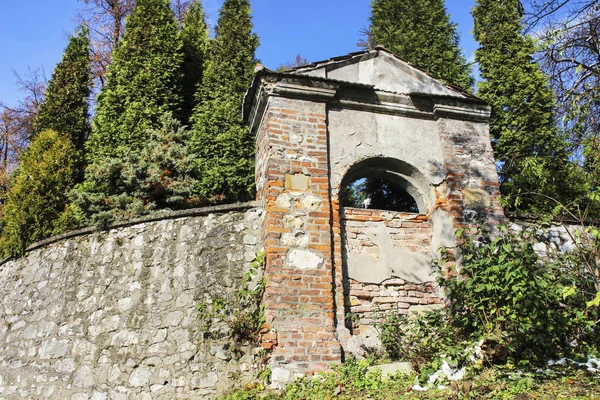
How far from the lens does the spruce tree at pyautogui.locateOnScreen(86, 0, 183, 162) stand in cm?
1015

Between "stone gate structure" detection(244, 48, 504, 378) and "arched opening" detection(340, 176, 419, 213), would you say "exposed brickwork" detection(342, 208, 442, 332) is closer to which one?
"stone gate structure" detection(244, 48, 504, 378)

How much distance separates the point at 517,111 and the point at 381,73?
4225 millimetres

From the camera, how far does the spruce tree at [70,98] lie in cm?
1097

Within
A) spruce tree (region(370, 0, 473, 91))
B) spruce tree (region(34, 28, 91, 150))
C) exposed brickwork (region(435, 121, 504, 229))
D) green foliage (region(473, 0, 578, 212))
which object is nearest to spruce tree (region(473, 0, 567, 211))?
green foliage (region(473, 0, 578, 212))

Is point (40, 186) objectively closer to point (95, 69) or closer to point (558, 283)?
point (558, 283)

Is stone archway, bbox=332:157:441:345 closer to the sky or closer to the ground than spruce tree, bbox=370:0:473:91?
closer to the ground

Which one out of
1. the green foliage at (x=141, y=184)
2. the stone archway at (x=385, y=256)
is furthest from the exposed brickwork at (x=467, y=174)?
the green foliage at (x=141, y=184)

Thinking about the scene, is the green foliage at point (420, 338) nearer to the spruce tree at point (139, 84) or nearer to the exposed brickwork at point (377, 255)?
the exposed brickwork at point (377, 255)

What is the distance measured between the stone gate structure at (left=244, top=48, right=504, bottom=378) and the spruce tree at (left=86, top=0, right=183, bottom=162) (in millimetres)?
4278

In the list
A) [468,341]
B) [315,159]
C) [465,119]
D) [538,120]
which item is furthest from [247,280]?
[538,120]

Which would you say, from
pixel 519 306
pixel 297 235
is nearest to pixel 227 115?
pixel 297 235

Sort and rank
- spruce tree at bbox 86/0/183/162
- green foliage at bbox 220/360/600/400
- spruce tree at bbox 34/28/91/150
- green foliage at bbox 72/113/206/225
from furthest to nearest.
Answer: spruce tree at bbox 34/28/91/150 → spruce tree at bbox 86/0/183/162 → green foliage at bbox 72/113/206/225 → green foliage at bbox 220/360/600/400

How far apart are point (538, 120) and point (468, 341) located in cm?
595

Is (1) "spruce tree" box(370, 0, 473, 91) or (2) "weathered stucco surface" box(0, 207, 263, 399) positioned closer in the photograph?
(2) "weathered stucco surface" box(0, 207, 263, 399)
